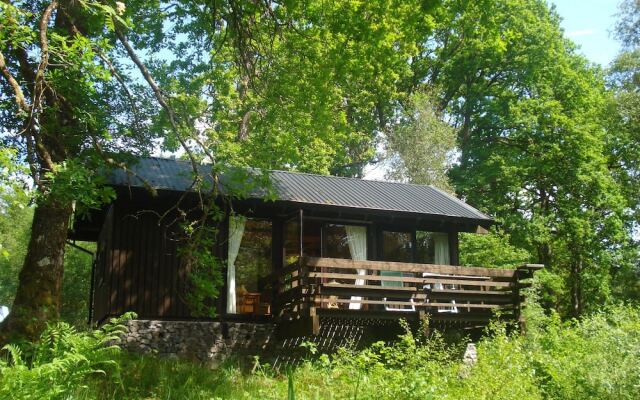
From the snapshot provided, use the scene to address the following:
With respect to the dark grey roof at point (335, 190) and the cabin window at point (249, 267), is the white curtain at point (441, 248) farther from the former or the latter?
the cabin window at point (249, 267)

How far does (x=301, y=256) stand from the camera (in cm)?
1234

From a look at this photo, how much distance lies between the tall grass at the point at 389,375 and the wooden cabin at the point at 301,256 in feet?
5.13

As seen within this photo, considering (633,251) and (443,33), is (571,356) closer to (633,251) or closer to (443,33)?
(633,251)

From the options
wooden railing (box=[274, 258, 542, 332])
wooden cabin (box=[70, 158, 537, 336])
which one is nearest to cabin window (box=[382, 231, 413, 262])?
wooden cabin (box=[70, 158, 537, 336])

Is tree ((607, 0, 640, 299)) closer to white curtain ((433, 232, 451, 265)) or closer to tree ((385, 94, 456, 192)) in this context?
tree ((385, 94, 456, 192))

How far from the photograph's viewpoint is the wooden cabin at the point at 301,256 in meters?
12.7

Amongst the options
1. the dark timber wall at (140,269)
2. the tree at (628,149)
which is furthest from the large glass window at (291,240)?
the tree at (628,149)

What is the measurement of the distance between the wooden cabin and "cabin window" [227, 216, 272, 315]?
0.07ft

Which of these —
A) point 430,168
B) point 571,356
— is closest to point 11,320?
point 571,356

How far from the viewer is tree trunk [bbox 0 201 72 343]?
987 centimetres

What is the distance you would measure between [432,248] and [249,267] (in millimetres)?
4708

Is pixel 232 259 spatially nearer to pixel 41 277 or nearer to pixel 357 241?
pixel 357 241

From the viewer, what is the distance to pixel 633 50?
84.3 feet

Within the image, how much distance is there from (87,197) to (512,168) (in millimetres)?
18913
